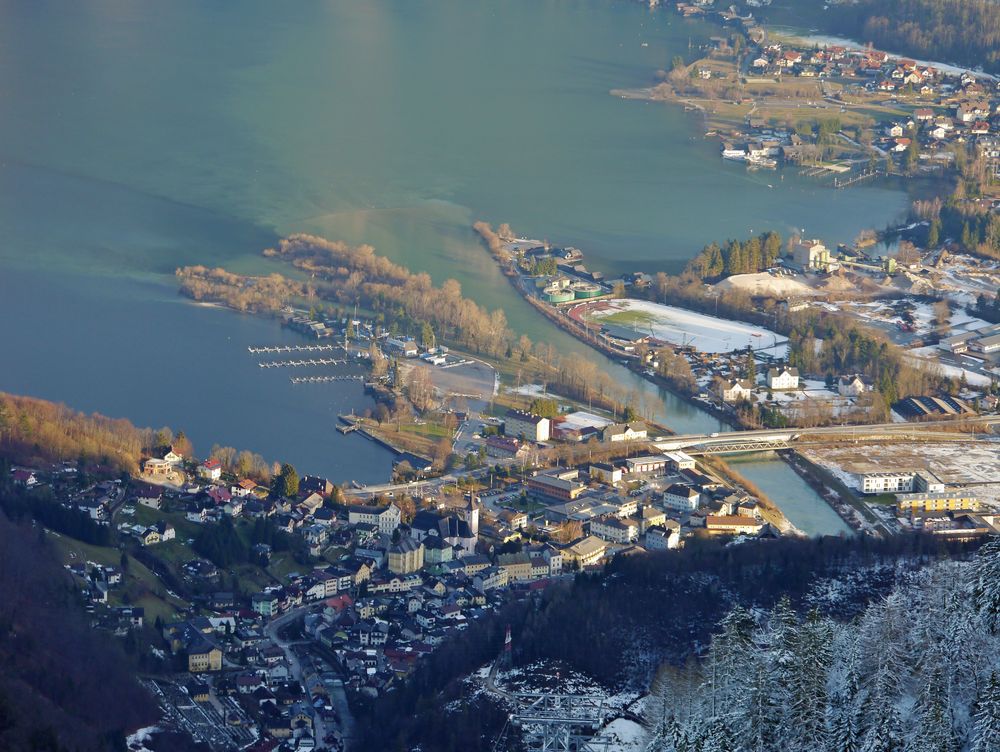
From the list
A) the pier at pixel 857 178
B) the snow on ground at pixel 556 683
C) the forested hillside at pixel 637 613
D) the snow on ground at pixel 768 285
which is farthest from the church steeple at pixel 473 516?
the pier at pixel 857 178

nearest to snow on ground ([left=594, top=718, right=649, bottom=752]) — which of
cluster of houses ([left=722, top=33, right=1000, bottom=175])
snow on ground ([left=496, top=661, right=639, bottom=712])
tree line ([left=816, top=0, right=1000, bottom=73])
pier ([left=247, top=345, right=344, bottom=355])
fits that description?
snow on ground ([left=496, top=661, right=639, bottom=712])

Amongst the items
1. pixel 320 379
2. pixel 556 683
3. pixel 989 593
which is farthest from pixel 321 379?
pixel 989 593

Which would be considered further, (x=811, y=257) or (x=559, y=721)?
(x=811, y=257)

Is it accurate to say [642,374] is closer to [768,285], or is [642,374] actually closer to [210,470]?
[768,285]

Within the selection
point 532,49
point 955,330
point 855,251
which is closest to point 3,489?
point 955,330

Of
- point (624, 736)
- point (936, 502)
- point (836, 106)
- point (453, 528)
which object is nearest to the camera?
point (624, 736)

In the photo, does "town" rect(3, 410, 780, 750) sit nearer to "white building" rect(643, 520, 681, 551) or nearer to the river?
"white building" rect(643, 520, 681, 551)

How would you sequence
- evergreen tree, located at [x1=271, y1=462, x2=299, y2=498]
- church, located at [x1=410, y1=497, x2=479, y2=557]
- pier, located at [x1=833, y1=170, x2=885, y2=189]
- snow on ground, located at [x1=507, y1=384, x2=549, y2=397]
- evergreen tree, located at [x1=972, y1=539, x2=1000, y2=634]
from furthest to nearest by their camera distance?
pier, located at [x1=833, y1=170, x2=885, y2=189] < snow on ground, located at [x1=507, y1=384, x2=549, y2=397] < evergreen tree, located at [x1=271, y1=462, x2=299, y2=498] < church, located at [x1=410, y1=497, x2=479, y2=557] < evergreen tree, located at [x1=972, y1=539, x2=1000, y2=634]
